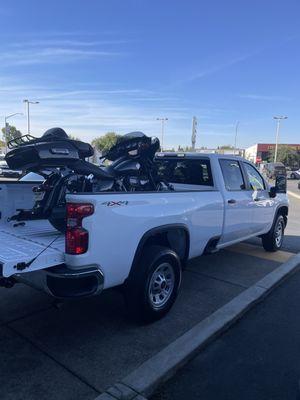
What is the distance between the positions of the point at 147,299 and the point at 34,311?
1363mm

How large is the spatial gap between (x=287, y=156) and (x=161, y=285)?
77.9m

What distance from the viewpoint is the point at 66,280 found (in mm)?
3133

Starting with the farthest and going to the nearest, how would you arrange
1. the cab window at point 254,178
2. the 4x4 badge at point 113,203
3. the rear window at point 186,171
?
the cab window at point 254,178, the rear window at point 186,171, the 4x4 badge at point 113,203

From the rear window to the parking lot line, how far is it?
2191 millimetres

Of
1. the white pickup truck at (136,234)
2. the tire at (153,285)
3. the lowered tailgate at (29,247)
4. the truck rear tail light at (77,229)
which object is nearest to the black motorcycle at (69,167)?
the lowered tailgate at (29,247)

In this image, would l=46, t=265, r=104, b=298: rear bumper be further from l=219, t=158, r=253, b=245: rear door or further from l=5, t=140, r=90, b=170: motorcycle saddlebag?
l=219, t=158, r=253, b=245: rear door

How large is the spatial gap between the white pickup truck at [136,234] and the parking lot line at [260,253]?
107cm

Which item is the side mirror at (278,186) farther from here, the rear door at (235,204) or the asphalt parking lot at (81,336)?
the asphalt parking lot at (81,336)

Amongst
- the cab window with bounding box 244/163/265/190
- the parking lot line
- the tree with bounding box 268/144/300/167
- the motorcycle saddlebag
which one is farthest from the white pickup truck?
the tree with bounding box 268/144/300/167

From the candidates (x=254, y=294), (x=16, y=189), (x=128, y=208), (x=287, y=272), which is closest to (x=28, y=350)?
(x=128, y=208)

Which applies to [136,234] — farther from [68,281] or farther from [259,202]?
[259,202]

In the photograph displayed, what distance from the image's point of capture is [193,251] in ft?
15.8

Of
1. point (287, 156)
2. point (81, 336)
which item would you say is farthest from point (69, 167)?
point (287, 156)

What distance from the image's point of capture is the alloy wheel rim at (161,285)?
13.1 feet
